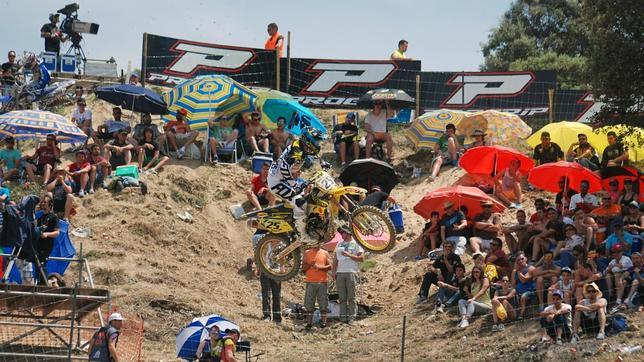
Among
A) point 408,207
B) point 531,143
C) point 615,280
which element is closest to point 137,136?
point 408,207

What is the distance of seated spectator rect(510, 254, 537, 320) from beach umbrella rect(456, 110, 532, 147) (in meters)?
8.09

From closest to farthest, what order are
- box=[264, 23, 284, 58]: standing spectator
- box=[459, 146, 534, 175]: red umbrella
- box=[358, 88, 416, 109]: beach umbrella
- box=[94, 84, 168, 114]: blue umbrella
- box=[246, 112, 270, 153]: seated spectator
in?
1. box=[459, 146, 534, 175]: red umbrella
2. box=[94, 84, 168, 114]: blue umbrella
3. box=[246, 112, 270, 153]: seated spectator
4. box=[358, 88, 416, 109]: beach umbrella
5. box=[264, 23, 284, 58]: standing spectator

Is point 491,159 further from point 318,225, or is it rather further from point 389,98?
point 318,225

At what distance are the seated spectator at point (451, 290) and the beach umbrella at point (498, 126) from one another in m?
7.35

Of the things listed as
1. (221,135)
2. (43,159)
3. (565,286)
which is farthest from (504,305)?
(221,135)

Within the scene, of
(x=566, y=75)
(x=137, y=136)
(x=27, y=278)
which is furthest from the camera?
(x=566, y=75)

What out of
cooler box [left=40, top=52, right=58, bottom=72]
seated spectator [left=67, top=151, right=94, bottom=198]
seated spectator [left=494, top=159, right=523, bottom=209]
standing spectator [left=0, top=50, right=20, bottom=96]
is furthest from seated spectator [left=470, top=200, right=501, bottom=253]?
cooler box [left=40, top=52, right=58, bottom=72]

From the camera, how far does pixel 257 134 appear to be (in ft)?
90.9

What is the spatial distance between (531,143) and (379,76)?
211 inches

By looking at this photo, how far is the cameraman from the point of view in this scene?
32500 mm

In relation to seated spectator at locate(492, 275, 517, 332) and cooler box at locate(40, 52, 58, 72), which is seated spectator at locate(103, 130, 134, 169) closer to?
cooler box at locate(40, 52, 58, 72)

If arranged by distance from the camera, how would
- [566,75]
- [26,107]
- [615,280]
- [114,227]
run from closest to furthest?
[615,280], [114,227], [26,107], [566,75]

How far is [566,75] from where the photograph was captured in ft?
148

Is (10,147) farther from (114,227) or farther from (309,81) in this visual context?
(309,81)
